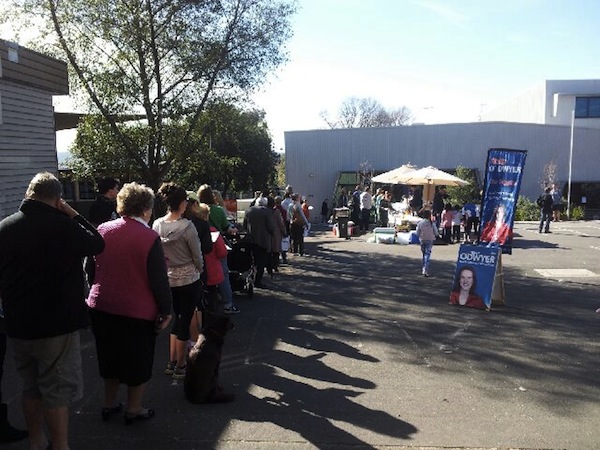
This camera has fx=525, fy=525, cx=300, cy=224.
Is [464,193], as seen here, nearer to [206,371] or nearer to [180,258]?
[180,258]

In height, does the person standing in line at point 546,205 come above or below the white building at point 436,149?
below

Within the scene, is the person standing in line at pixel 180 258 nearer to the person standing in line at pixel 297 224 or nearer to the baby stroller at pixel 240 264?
the baby stroller at pixel 240 264

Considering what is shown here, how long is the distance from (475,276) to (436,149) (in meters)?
27.8

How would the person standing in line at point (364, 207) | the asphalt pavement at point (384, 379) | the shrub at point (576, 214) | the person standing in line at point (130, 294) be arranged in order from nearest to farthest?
the person standing in line at point (130, 294), the asphalt pavement at point (384, 379), the person standing in line at point (364, 207), the shrub at point (576, 214)

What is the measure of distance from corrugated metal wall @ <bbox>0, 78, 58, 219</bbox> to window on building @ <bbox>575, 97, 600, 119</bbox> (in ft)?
129

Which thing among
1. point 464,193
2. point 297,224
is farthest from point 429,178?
point 464,193

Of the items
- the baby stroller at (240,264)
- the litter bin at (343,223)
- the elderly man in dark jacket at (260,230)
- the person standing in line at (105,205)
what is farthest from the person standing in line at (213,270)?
the litter bin at (343,223)

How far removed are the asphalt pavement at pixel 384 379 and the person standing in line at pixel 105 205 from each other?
1.43m

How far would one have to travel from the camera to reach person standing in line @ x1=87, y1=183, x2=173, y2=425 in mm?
3693

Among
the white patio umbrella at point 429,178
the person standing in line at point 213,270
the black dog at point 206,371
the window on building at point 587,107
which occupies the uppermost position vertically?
the window on building at point 587,107

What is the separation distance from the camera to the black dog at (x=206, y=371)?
428 cm

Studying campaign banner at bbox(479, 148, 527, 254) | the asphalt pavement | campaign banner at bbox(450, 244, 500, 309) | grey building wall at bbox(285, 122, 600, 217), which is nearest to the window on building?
grey building wall at bbox(285, 122, 600, 217)

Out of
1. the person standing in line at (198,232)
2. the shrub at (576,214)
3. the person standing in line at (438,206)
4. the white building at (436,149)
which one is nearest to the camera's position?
the person standing in line at (198,232)

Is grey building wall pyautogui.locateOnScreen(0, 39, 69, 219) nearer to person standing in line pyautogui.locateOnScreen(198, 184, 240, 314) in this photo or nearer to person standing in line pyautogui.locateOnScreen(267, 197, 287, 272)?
person standing in line pyautogui.locateOnScreen(198, 184, 240, 314)
